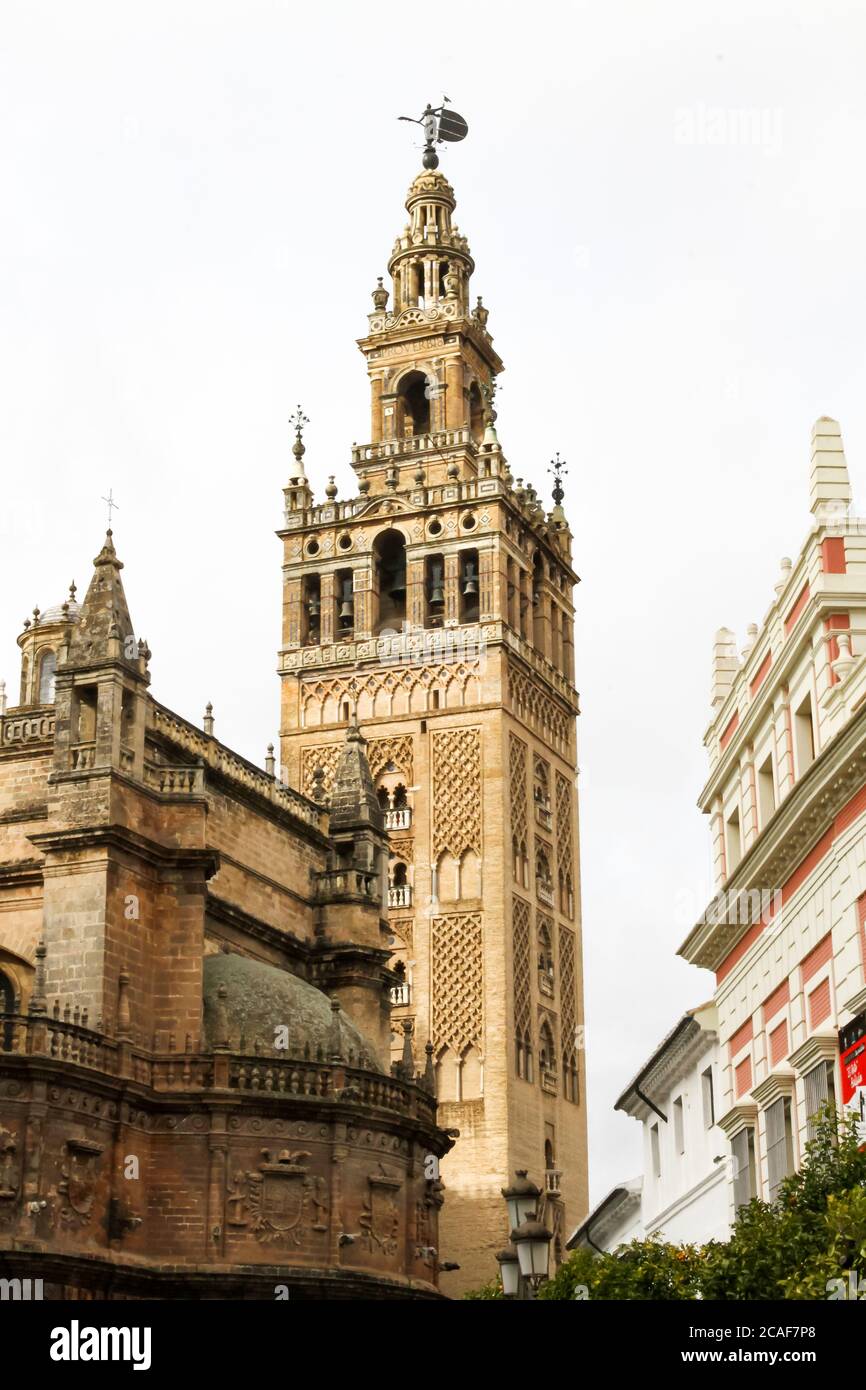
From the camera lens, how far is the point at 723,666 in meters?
32.7

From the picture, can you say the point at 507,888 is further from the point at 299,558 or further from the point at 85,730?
the point at 85,730

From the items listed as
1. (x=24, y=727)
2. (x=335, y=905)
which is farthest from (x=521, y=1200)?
(x=335, y=905)

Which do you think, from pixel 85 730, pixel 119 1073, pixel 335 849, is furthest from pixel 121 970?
pixel 335 849

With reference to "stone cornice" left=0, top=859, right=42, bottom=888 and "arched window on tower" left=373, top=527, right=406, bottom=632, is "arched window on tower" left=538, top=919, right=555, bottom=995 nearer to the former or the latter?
"arched window on tower" left=373, top=527, right=406, bottom=632

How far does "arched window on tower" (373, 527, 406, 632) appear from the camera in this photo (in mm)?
61375

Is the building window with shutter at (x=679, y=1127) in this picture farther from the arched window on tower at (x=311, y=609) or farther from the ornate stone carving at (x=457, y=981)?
the arched window on tower at (x=311, y=609)

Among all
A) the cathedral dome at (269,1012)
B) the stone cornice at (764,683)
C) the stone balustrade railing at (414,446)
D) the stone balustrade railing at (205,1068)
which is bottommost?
the stone balustrade railing at (205,1068)

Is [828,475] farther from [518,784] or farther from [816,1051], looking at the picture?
[518,784]

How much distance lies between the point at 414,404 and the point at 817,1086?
144 feet

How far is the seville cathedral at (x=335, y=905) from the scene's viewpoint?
35.5 meters

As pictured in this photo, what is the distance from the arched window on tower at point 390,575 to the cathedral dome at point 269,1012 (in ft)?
72.8

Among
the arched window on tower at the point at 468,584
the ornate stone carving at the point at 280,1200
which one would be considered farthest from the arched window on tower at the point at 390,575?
the ornate stone carving at the point at 280,1200

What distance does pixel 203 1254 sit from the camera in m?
35.3
